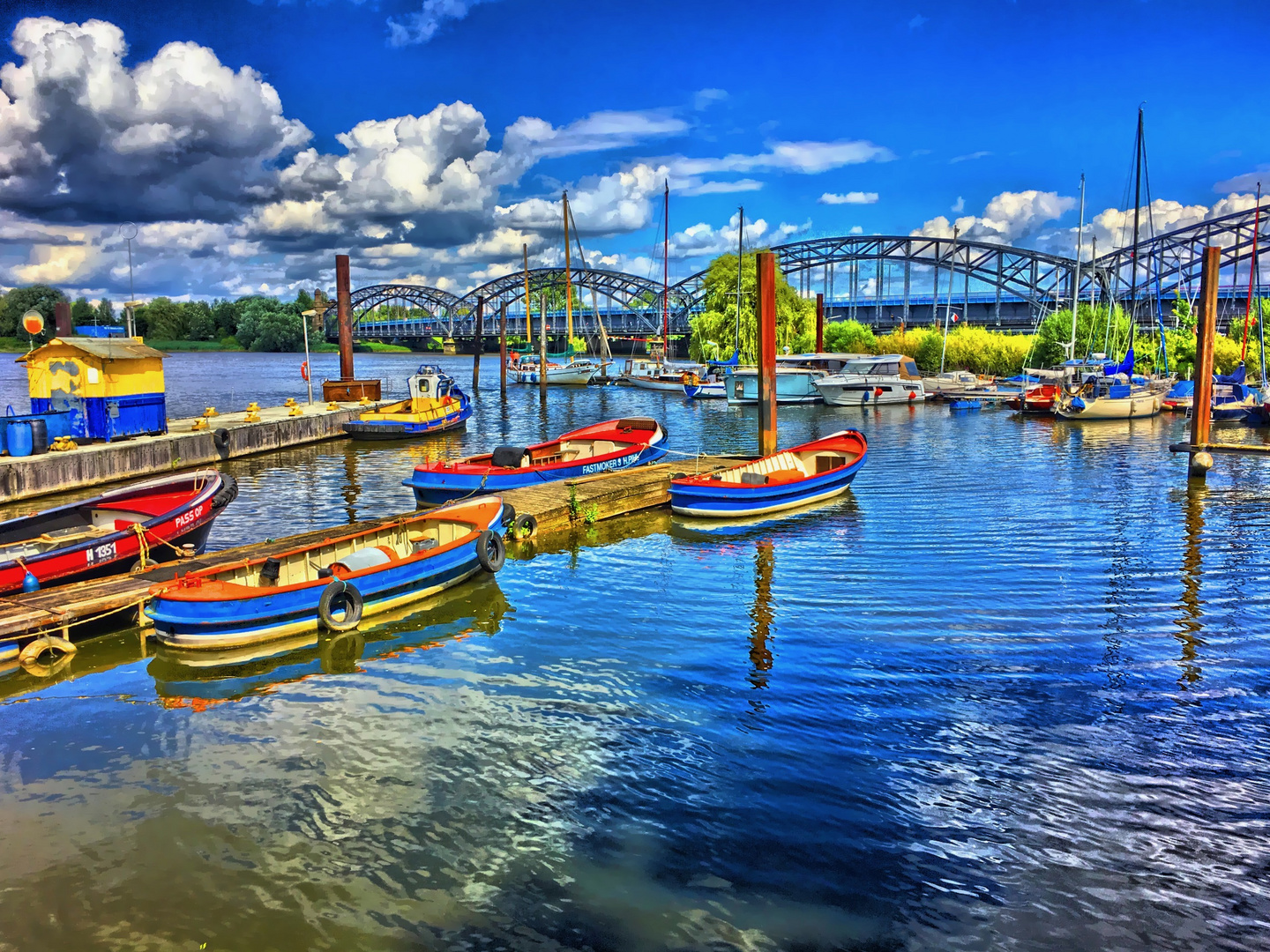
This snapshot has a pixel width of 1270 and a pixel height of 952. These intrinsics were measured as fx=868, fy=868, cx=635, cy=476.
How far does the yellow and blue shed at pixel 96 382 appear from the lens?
27594 mm

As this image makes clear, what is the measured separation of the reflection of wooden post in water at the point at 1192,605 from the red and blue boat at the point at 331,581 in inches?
460

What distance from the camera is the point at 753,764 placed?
9641 millimetres

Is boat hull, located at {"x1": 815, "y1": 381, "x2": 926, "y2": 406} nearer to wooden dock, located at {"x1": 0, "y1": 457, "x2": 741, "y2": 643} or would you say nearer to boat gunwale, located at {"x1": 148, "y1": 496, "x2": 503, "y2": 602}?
wooden dock, located at {"x1": 0, "y1": 457, "x2": 741, "y2": 643}

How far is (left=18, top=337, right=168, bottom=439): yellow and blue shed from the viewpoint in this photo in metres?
27.6

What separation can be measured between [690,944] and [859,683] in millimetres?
5563

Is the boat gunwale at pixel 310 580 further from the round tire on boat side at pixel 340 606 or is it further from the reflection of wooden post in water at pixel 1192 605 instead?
the reflection of wooden post in water at pixel 1192 605

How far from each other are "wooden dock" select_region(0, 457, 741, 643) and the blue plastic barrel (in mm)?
14627

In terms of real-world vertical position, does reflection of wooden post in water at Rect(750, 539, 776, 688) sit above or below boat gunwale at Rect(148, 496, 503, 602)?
below

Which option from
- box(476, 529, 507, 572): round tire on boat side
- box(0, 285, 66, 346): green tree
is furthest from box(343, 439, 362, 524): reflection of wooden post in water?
box(0, 285, 66, 346): green tree

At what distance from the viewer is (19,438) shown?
26203mm

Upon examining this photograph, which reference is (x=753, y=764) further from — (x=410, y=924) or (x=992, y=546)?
(x=992, y=546)

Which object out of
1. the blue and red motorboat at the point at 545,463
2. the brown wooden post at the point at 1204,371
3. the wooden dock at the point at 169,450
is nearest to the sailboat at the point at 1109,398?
the brown wooden post at the point at 1204,371

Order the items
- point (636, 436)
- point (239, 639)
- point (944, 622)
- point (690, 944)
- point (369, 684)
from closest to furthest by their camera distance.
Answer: point (690, 944), point (369, 684), point (239, 639), point (944, 622), point (636, 436)

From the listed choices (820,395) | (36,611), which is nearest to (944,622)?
(36,611)
